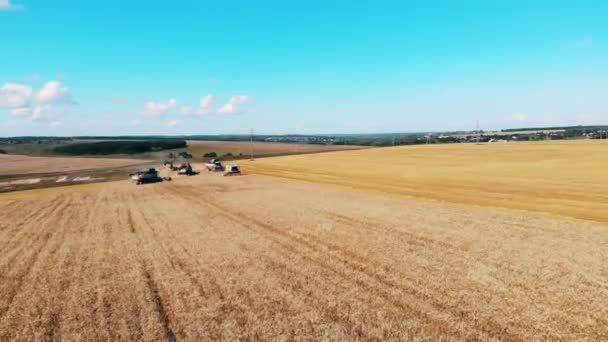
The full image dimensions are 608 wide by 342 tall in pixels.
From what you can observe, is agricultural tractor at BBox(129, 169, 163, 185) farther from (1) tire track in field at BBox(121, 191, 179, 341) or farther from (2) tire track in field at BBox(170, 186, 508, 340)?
(2) tire track in field at BBox(170, 186, 508, 340)

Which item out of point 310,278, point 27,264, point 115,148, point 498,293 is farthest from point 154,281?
point 115,148

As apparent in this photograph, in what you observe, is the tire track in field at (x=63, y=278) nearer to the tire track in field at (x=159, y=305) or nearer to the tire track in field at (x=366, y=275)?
the tire track in field at (x=159, y=305)

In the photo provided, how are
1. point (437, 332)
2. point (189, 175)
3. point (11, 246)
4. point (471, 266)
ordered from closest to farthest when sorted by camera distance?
point (437, 332) → point (471, 266) → point (11, 246) → point (189, 175)

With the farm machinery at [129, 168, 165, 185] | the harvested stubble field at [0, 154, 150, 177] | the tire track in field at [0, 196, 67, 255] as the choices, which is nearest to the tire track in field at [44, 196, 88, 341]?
the tire track in field at [0, 196, 67, 255]

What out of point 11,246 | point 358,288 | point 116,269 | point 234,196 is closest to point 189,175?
point 234,196

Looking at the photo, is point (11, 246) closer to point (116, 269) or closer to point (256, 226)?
point (116, 269)

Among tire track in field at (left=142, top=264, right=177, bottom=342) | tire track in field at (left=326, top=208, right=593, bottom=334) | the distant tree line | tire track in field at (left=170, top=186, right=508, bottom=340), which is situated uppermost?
the distant tree line

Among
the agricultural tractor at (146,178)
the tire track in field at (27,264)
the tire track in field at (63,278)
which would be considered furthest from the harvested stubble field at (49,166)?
the tire track in field at (63,278)
